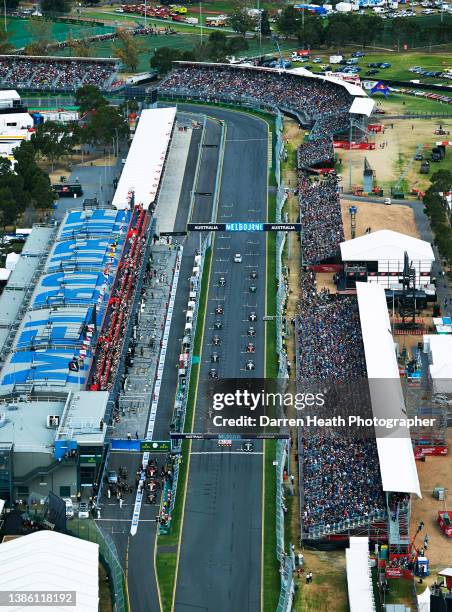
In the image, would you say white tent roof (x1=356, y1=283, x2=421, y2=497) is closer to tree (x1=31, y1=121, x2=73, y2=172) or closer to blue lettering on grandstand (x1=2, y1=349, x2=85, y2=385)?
blue lettering on grandstand (x1=2, y1=349, x2=85, y2=385)

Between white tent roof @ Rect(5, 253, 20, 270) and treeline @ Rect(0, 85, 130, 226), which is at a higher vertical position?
treeline @ Rect(0, 85, 130, 226)

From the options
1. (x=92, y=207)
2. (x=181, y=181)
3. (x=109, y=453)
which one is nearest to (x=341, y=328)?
(x=109, y=453)

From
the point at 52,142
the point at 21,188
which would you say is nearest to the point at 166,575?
the point at 21,188

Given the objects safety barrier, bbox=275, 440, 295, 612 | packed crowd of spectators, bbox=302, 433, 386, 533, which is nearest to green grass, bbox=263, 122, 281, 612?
safety barrier, bbox=275, 440, 295, 612

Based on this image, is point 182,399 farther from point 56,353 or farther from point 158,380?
point 56,353

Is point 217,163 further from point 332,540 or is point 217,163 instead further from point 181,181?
point 332,540
